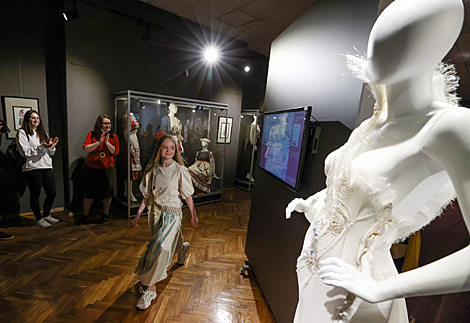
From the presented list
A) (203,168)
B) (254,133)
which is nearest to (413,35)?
(203,168)

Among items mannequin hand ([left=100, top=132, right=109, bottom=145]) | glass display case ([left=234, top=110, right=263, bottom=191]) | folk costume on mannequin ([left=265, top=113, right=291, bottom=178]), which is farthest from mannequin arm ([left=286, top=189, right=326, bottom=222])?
glass display case ([left=234, top=110, right=263, bottom=191])

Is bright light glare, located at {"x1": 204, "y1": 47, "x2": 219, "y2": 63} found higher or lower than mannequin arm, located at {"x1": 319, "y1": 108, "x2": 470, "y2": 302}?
higher

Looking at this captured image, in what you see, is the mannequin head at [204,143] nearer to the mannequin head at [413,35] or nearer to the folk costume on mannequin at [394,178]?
the folk costume on mannequin at [394,178]

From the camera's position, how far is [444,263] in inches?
23.5

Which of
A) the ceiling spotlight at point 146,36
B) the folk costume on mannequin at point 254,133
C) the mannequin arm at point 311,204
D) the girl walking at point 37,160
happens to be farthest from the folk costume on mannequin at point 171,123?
the mannequin arm at point 311,204

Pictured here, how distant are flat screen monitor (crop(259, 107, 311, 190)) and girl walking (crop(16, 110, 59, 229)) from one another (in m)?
3.25

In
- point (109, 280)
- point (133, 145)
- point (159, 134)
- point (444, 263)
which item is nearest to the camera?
point (444, 263)

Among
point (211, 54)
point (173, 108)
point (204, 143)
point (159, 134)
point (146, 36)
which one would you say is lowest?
point (204, 143)

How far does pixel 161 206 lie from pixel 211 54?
4429 mm

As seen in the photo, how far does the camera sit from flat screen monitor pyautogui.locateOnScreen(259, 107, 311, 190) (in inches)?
71.1

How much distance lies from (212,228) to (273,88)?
101 inches

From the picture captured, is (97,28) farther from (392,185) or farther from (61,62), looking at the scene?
(392,185)

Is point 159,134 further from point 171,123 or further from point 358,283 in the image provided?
point 358,283

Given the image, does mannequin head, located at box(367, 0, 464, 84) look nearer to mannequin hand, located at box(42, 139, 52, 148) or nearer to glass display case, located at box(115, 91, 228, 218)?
glass display case, located at box(115, 91, 228, 218)
